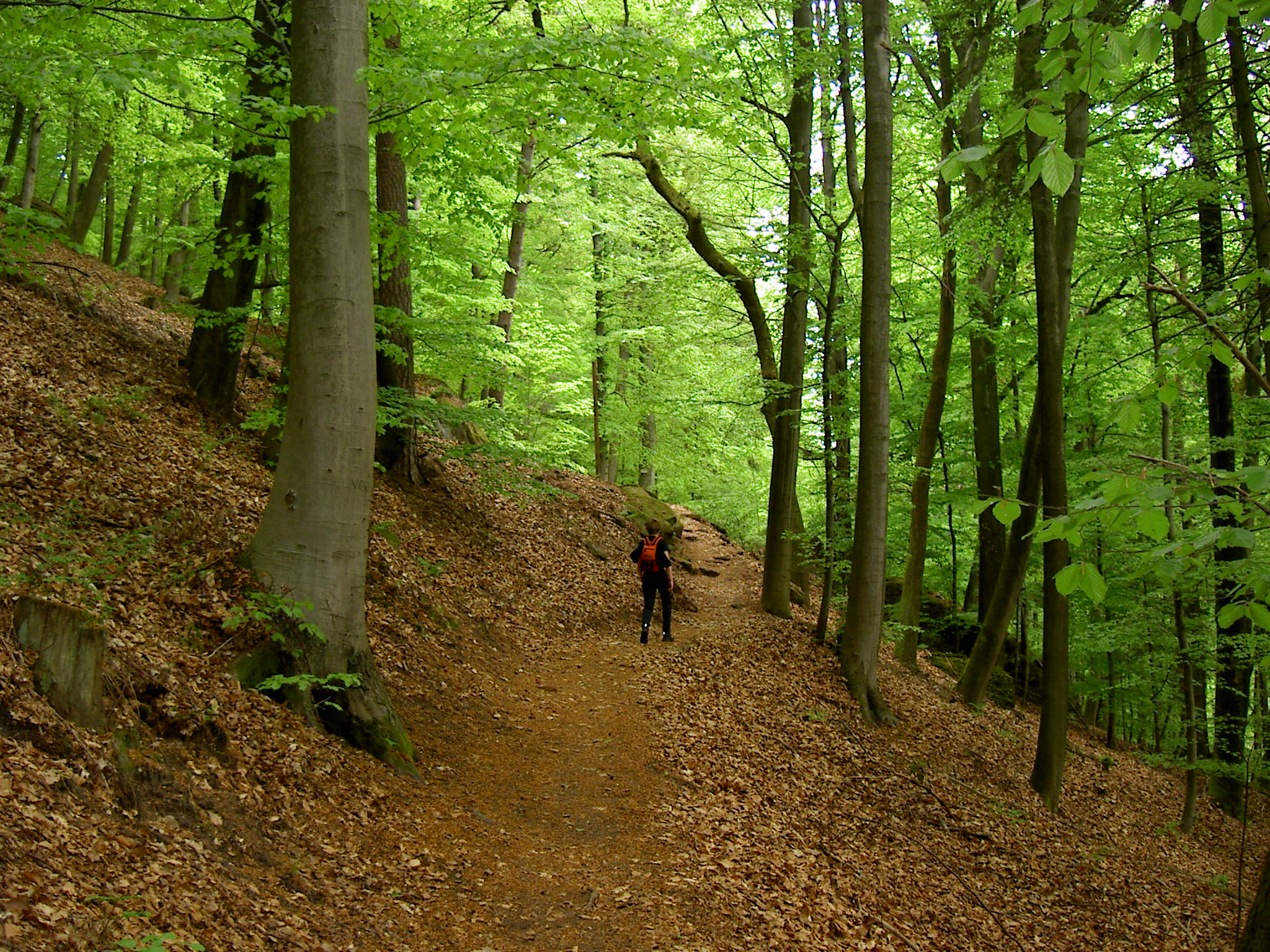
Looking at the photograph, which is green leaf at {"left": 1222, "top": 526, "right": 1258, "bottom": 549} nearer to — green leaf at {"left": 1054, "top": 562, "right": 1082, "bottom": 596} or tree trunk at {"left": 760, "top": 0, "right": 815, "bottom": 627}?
green leaf at {"left": 1054, "top": 562, "right": 1082, "bottom": 596}

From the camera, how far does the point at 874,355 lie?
991 cm

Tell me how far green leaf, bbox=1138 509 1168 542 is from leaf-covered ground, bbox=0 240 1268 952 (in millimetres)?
3639

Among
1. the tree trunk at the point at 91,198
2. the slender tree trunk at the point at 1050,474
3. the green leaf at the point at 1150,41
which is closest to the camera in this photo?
the green leaf at the point at 1150,41

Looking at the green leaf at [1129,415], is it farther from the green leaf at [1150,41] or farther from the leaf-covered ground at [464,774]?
the leaf-covered ground at [464,774]

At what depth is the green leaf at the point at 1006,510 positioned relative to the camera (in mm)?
2504

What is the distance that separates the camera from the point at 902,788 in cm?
864

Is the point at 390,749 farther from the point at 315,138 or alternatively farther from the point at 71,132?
the point at 71,132

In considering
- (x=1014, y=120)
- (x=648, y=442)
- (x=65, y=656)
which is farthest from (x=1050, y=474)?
(x=648, y=442)

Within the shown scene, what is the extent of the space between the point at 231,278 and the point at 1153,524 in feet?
30.3

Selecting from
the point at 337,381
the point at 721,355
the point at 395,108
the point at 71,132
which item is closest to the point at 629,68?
the point at 395,108

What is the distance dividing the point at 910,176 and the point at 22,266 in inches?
586

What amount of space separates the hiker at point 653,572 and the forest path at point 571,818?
1.20 metres

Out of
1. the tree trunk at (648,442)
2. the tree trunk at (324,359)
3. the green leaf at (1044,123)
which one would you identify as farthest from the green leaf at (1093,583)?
the tree trunk at (648,442)

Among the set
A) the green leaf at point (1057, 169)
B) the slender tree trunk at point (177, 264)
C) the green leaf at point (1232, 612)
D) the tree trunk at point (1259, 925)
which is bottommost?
the tree trunk at point (1259, 925)
